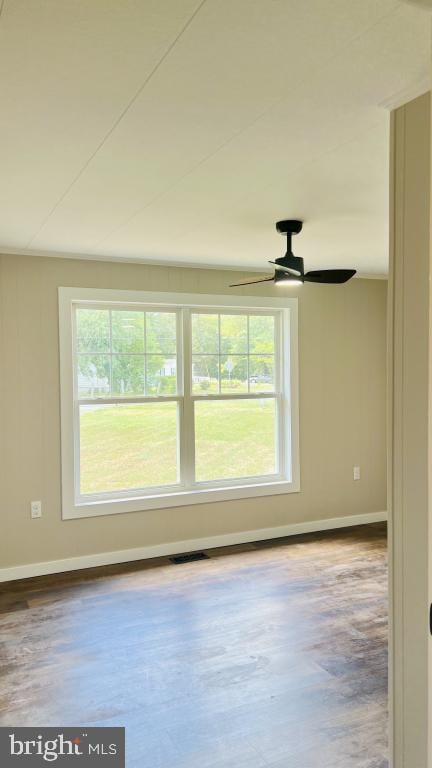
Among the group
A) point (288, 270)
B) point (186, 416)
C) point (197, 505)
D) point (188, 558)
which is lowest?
point (188, 558)

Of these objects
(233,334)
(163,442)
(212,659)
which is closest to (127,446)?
(163,442)

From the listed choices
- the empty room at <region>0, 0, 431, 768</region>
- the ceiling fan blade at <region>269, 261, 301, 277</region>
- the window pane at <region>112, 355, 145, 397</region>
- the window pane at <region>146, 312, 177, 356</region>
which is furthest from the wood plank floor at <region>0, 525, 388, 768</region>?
the ceiling fan blade at <region>269, 261, 301, 277</region>

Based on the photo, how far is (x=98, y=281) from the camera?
4.22m

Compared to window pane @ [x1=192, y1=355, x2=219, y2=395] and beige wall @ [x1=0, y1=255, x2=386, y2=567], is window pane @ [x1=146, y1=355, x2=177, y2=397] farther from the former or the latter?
beige wall @ [x1=0, y1=255, x2=386, y2=567]

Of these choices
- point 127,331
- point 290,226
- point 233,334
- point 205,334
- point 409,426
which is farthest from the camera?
point 233,334

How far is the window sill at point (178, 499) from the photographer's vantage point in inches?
165

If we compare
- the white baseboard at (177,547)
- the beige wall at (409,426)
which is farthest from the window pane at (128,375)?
the beige wall at (409,426)

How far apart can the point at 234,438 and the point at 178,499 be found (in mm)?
768

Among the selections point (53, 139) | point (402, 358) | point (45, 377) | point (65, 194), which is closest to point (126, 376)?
point (45, 377)

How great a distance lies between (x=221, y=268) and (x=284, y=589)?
2.63 metres

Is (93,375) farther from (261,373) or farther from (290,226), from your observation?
(290,226)

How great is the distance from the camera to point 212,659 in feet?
9.23

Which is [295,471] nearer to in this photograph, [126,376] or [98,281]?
[126,376]

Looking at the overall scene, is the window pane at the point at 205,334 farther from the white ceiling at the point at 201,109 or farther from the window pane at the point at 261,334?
the white ceiling at the point at 201,109
